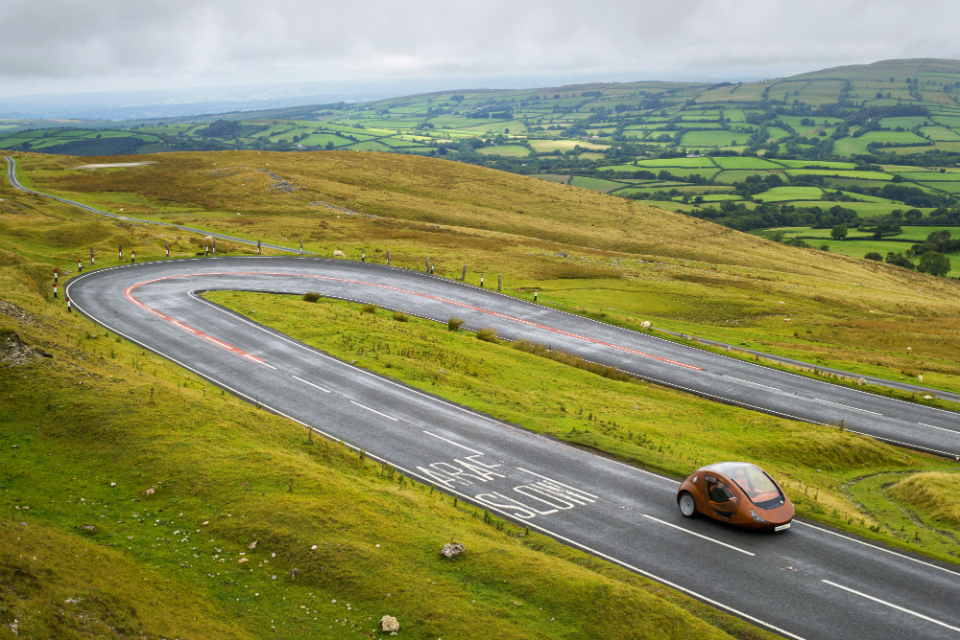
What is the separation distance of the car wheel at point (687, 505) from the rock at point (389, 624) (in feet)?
32.0

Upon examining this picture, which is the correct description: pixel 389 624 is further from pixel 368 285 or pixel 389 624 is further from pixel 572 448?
pixel 368 285

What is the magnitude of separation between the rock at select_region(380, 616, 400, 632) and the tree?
385 ft

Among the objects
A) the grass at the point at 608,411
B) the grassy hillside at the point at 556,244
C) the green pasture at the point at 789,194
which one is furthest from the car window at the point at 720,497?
the green pasture at the point at 789,194

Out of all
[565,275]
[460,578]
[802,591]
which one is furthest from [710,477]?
[565,275]

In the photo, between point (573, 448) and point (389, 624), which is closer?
point (389, 624)

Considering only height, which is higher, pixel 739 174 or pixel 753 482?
pixel 739 174

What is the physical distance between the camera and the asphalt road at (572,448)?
48.9 feet

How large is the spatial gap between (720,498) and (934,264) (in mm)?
108320

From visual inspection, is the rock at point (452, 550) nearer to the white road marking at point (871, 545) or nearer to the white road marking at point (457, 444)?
the white road marking at point (457, 444)

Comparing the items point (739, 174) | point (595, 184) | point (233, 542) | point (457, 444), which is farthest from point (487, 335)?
point (739, 174)

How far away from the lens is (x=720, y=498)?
58.1 feet

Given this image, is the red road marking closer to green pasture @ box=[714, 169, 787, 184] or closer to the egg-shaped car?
the egg-shaped car

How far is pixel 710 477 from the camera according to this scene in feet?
59.2

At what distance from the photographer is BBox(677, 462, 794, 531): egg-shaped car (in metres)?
17.4
